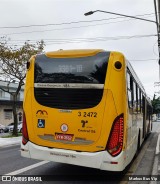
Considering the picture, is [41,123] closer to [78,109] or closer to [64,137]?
[64,137]

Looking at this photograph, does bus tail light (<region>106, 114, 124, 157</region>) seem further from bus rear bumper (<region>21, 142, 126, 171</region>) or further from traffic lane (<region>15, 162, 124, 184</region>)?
traffic lane (<region>15, 162, 124, 184</region>)

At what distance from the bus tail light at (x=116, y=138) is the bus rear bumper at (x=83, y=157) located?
0.12 metres

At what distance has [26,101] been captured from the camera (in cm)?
938

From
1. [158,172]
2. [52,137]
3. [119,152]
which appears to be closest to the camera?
[119,152]

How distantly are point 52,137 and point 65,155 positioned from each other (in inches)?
22.4

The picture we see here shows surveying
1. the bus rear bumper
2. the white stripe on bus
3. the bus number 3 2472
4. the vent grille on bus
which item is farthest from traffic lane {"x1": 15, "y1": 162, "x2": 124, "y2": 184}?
the white stripe on bus

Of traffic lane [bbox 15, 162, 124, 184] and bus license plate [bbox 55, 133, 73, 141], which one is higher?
bus license plate [bbox 55, 133, 73, 141]

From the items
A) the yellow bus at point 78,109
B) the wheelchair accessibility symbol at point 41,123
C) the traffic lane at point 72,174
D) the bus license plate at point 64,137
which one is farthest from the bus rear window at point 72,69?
the traffic lane at point 72,174

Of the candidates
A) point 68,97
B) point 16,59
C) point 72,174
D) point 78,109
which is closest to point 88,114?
point 78,109

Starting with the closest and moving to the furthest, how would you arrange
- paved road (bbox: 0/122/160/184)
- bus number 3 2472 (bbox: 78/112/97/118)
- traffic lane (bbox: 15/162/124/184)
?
bus number 3 2472 (bbox: 78/112/97/118) < traffic lane (bbox: 15/162/124/184) < paved road (bbox: 0/122/160/184)

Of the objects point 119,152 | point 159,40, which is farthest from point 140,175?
point 159,40

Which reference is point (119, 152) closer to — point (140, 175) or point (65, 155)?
point (65, 155)

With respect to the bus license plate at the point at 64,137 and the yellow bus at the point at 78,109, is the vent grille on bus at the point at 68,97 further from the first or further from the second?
the bus license plate at the point at 64,137

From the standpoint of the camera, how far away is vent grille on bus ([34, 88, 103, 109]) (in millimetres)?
8617
